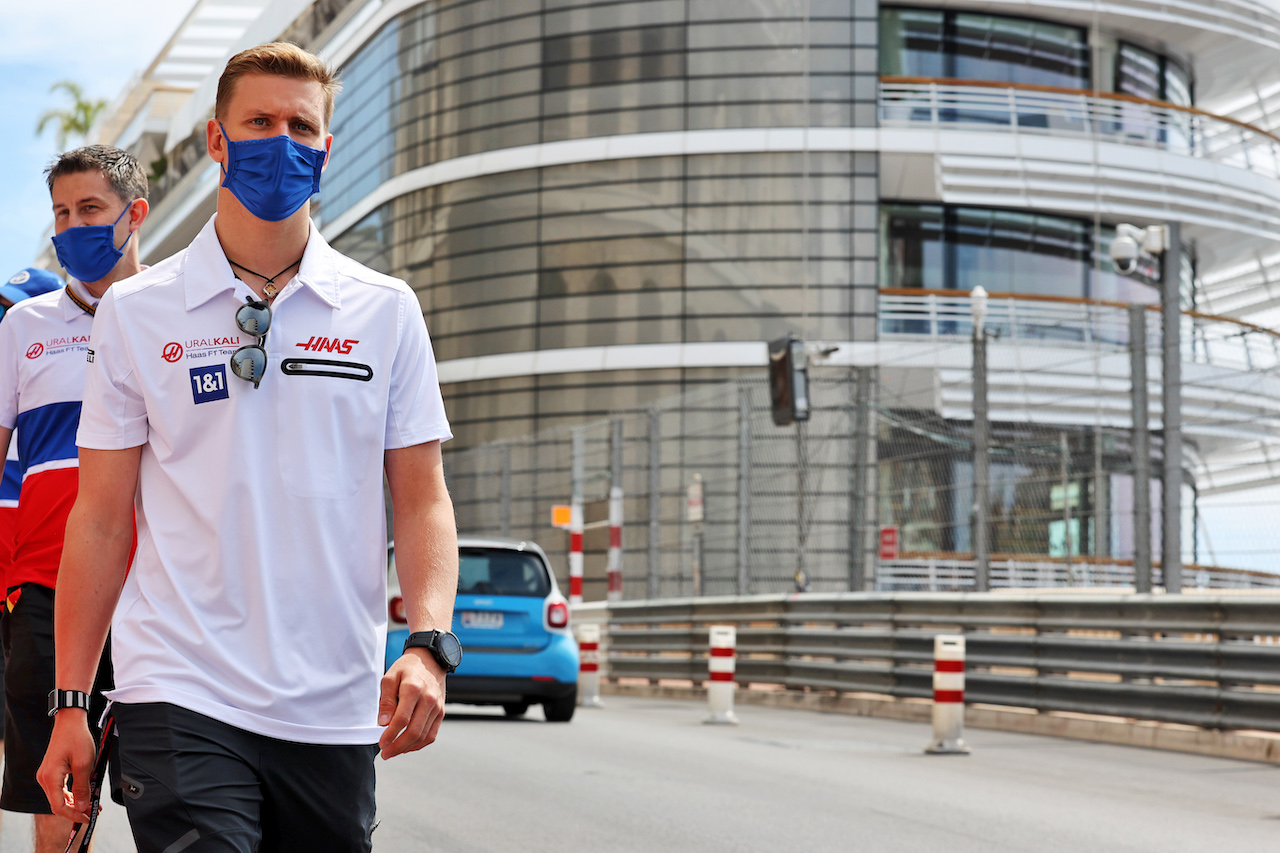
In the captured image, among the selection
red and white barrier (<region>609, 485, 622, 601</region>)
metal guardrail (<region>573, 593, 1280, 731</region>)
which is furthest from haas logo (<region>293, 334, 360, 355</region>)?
red and white barrier (<region>609, 485, 622, 601</region>)

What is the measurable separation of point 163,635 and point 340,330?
0.59 metres

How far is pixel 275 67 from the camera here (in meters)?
2.89

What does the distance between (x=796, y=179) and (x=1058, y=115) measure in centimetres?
526

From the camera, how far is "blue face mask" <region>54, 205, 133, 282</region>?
434 centimetres

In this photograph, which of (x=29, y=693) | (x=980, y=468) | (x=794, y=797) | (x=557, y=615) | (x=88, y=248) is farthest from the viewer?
(x=980, y=468)

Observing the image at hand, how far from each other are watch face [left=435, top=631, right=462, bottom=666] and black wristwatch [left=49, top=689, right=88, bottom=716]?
25.5 inches

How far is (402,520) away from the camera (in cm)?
293

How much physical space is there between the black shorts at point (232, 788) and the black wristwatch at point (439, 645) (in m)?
0.23

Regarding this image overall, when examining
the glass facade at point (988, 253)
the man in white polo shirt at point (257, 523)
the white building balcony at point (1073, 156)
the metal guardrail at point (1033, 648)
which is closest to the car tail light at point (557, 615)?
the metal guardrail at point (1033, 648)

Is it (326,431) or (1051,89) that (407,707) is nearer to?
(326,431)

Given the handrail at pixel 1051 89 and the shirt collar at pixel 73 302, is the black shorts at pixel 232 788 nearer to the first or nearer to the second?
the shirt collar at pixel 73 302

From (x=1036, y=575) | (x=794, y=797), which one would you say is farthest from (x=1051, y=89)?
(x=794, y=797)

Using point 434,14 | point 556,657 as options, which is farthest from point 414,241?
point 556,657

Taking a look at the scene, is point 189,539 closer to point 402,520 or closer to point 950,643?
point 402,520
